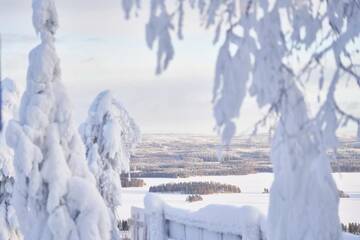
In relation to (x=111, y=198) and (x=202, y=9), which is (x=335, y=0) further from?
(x=111, y=198)

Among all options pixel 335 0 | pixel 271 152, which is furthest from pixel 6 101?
pixel 335 0

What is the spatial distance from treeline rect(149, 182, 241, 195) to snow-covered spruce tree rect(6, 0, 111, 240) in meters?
21.1

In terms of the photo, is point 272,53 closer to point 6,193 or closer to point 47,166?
→ point 47,166

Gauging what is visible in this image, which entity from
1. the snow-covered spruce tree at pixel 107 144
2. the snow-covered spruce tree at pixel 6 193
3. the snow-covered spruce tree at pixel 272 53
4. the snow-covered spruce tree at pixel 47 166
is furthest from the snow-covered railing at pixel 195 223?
the snow-covered spruce tree at pixel 272 53

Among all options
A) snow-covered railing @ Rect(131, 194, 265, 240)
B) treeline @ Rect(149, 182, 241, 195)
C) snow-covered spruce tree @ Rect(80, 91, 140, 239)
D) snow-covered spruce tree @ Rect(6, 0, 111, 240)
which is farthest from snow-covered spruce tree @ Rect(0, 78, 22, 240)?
treeline @ Rect(149, 182, 241, 195)

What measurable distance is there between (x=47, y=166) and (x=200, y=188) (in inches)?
932

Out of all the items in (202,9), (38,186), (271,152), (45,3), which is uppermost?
(45,3)

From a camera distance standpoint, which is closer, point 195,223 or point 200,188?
point 195,223

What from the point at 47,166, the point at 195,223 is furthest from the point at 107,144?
the point at 47,166

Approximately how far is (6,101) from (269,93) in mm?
18514

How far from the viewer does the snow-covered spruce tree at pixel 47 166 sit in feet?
42.3

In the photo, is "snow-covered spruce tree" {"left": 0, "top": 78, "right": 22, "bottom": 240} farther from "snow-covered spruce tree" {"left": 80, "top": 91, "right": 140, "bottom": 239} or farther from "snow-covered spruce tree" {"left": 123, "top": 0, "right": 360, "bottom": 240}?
"snow-covered spruce tree" {"left": 123, "top": 0, "right": 360, "bottom": 240}

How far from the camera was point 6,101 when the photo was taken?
21578mm

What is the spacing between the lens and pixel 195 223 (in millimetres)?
18234
